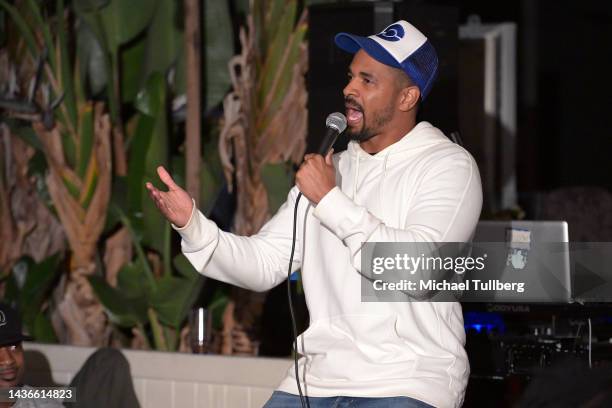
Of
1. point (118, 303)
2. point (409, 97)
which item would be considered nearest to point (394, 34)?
point (409, 97)

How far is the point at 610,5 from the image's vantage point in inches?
321

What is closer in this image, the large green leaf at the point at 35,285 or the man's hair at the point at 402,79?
the man's hair at the point at 402,79

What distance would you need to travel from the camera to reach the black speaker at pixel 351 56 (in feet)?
13.6

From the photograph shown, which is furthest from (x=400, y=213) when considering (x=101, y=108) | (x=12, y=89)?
(x=12, y=89)

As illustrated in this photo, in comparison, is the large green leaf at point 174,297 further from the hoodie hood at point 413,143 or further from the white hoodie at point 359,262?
the hoodie hood at point 413,143

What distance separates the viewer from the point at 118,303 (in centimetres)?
489

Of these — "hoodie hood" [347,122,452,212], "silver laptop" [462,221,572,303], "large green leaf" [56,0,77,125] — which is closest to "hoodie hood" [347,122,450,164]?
"hoodie hood" [347,122,452,212]

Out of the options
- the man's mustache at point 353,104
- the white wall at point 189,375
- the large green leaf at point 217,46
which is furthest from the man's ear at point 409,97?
the large green leaf at point 217,46

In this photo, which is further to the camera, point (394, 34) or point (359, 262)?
point (394, 34)

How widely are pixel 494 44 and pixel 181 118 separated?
5.83 feet

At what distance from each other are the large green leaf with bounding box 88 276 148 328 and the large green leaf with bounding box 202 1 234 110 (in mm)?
1015

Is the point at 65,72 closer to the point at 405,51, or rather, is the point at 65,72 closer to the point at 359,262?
the point at 405,51

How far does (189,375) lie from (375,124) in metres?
1.89

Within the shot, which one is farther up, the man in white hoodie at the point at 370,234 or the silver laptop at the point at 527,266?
the man in white hoodie at the point at 370,234
